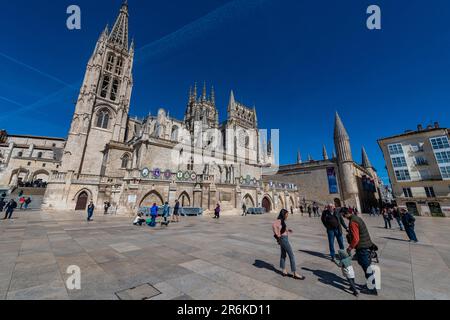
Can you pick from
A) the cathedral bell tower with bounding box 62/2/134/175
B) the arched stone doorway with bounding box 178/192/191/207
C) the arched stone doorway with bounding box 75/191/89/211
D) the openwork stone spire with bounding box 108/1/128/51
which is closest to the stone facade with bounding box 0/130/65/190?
the cathedral bell tower with bounding box 62/2/134/175

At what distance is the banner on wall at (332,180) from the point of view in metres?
32.2

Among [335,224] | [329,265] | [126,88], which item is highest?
[126,88]

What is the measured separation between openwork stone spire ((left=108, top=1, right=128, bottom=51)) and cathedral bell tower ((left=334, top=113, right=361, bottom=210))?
4919 cm

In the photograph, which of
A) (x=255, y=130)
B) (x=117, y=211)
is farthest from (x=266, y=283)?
(x=255, y=130)

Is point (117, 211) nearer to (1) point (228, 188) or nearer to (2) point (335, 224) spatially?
(1) point (228, 188)

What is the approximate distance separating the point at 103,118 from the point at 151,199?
77.4 feet

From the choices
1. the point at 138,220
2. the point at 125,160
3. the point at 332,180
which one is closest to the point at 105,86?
the point at 125,160

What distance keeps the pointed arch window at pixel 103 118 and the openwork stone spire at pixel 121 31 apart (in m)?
17.6

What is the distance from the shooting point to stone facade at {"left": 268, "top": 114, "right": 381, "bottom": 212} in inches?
1206

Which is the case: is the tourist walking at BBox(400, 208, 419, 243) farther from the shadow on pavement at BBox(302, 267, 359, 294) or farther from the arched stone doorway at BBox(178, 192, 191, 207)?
the arched stone doorway at BBox(178, 192, 191, 207)

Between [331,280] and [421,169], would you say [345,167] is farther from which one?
[331,280]
